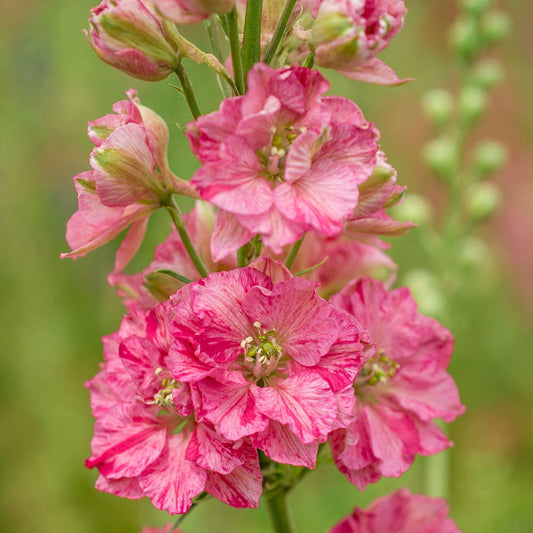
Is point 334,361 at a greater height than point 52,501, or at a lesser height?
greater

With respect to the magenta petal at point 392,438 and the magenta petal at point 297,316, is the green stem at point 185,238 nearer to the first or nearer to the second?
the magenta petal at point 297,316

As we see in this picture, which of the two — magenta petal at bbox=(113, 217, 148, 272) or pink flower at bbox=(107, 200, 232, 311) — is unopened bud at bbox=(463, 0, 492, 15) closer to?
pink flower at bbox=(107, 200, 232, 311)

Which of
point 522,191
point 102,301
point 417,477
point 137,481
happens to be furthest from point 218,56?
point 522,191

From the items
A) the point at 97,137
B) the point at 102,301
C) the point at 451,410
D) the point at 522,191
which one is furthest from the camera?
the point at 522,191

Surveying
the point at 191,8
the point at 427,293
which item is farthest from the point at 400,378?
the point at 427,293

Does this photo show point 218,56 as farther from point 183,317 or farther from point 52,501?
point 52,501

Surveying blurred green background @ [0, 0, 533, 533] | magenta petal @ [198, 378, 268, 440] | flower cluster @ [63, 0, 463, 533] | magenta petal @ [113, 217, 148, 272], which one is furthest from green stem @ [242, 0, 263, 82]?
blurred green background @ [0, 0, 533, 533]
